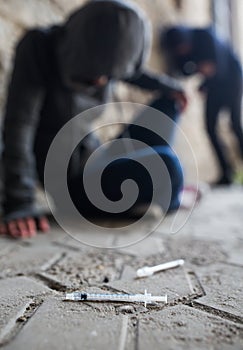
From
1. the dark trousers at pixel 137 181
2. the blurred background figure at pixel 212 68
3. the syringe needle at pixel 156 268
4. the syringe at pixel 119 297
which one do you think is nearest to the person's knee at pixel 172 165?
the dark trousers at pixel 137 181

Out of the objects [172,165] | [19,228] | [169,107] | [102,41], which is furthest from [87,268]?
[169,107]

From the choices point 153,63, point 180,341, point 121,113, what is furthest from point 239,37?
point 180,341

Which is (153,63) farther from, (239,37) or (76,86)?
(239,37)

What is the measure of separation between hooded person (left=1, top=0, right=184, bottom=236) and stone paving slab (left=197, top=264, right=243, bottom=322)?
0.59m

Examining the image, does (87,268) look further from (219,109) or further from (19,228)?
(219,109)

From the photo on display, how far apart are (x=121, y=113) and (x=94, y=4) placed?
3.79ft

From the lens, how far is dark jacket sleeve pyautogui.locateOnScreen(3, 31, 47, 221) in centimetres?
97

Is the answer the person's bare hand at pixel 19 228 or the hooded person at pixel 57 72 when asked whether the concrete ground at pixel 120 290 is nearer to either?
the person's bare hand at pixel 19 228

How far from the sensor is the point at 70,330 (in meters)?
0.38

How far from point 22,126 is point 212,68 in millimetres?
1810

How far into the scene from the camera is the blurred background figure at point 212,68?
7.53 ft

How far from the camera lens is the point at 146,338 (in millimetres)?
363

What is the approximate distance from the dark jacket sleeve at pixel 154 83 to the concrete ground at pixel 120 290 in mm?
682

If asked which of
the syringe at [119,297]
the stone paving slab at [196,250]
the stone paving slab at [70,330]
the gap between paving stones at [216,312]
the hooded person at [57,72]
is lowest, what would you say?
the stone paving slab at [70,330]
